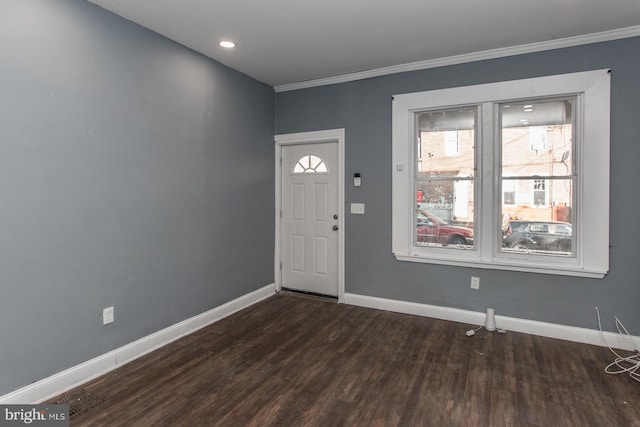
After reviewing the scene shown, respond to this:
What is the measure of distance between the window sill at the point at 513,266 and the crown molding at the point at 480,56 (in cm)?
199

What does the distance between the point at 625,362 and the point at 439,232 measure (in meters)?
1.82

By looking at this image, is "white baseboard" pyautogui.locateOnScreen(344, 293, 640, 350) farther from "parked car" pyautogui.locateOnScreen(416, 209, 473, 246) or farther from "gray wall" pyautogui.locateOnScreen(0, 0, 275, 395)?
"gray wall" pyautogui.locateOnScreen(0, 0, 275, 395)

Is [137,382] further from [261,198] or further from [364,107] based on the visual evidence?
[364,107]

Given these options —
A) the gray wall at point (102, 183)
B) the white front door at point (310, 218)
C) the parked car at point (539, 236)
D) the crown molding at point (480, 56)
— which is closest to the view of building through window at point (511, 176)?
the parked car at point (539, 236)

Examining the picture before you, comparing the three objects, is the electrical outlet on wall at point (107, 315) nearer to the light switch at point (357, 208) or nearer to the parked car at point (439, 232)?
the light switch at point (357, 208)

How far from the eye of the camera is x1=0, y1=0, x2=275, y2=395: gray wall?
2156 mm

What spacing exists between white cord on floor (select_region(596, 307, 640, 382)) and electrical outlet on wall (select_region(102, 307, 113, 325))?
12.5 ft

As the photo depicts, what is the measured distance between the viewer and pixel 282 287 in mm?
4707

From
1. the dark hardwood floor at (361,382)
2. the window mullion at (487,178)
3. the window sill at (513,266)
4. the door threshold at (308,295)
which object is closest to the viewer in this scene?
the dark hardwood floor at (361,382)

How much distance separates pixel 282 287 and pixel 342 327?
4.70 ft

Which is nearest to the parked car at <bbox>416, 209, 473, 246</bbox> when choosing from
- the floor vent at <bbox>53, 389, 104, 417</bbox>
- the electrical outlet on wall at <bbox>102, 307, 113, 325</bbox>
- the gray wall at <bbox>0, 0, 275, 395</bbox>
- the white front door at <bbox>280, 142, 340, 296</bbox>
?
the white front door at <bbox>280, 142, 340, 296</bbox>

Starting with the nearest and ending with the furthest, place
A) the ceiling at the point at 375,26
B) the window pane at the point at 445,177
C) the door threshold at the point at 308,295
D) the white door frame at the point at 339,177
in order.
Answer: the ceiling at the point at 375,26 → the window pane at the point at 445,177 → the white door frame at the point at 339,177 → the door threshold at the point at 308,295

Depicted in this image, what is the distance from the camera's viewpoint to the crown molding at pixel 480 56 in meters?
2.95

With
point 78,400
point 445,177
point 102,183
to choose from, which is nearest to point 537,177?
point 445,177
